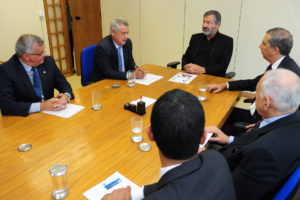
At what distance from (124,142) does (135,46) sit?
4.35 meters

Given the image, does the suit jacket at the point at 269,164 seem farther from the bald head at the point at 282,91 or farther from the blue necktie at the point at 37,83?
the blue necktie at the point at 37,83

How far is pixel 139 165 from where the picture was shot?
1.43 metres

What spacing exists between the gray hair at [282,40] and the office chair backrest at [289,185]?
1.59 meters

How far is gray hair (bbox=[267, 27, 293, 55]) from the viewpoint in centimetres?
233

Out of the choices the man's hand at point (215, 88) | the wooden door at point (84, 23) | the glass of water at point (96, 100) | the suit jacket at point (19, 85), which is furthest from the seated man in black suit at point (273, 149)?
the wooden door at point (84, 23)

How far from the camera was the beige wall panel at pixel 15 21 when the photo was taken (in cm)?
441

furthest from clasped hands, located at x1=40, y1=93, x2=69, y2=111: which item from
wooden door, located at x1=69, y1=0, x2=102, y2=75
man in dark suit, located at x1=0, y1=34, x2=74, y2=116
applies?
wooden door, located at x1=69, y1=0, x2=102, y2=75

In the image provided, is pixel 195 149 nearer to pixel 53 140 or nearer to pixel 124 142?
pixel 124 142

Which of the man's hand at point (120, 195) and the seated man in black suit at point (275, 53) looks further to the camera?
the seated man in black suit at point (275, 53)

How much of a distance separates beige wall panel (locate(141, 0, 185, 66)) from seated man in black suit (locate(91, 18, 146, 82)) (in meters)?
2.13

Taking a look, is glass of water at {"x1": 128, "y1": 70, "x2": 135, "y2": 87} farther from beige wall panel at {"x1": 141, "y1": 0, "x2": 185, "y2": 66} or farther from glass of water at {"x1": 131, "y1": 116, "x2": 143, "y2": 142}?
beige wall panel at {"x1": 141, "y1": 0, "x2": 185, "y2": 66}

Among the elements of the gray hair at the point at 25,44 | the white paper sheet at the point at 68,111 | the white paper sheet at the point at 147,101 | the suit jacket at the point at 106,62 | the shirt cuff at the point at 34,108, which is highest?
the gray hair at the point at 25,44

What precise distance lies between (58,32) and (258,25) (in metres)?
3.95

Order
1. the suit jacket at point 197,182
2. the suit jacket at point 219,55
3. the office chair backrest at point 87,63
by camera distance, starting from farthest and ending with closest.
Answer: the suit jacket at point 219,55 → the office chair backrest at point 87,63 → the suit jacket at point 197,182
